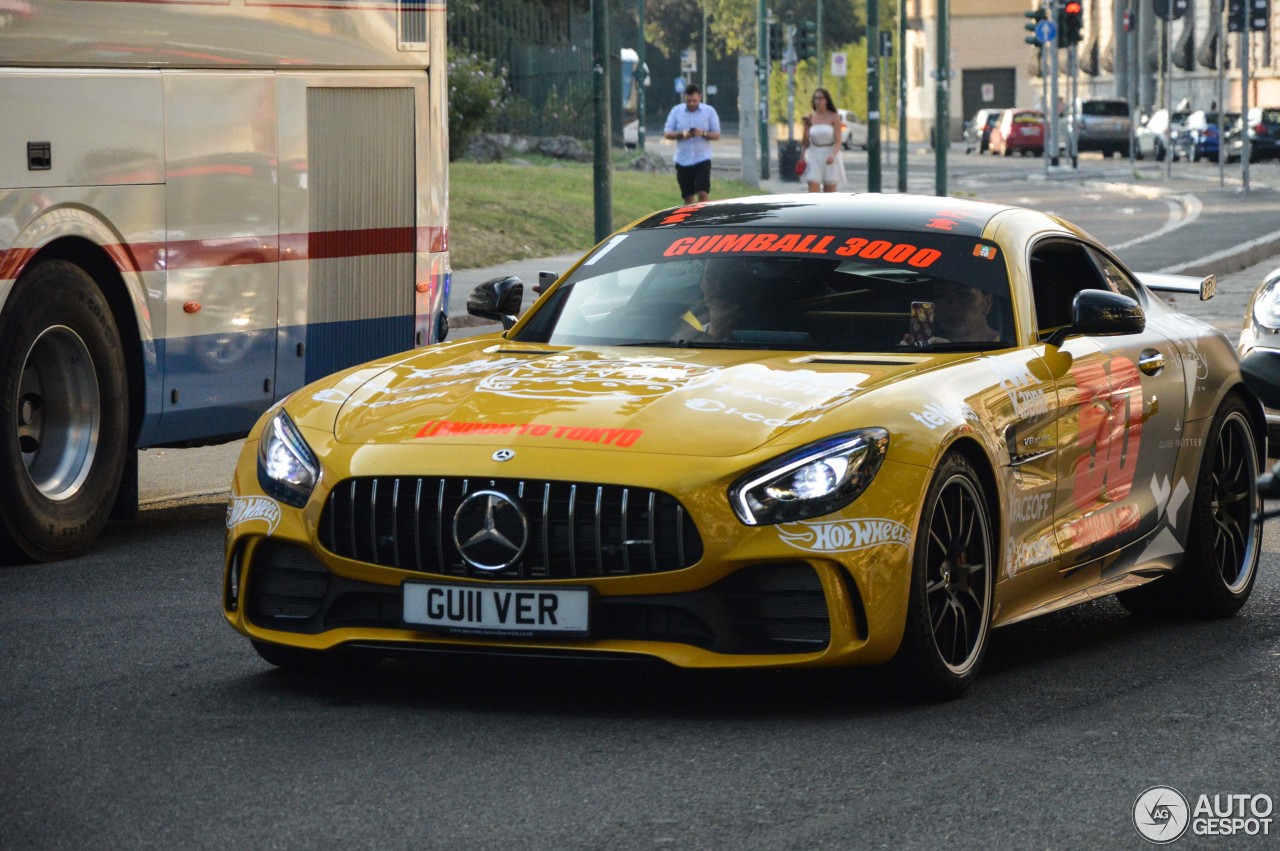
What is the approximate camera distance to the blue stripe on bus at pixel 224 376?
Answer: 9.63 m

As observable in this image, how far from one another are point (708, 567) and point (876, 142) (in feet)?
111

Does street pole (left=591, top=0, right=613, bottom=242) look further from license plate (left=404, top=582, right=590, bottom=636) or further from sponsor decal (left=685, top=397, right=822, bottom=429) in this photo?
license plate (left=404, top=582, right=590, bottom=636)

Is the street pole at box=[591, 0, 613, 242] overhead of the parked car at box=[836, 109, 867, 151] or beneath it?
beneath

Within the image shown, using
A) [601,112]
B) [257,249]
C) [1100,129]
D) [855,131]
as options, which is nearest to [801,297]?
[257,249]

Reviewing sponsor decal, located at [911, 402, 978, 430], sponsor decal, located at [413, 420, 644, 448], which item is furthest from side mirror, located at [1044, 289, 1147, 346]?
sponsor decal, located at [413, 420, 644, 448]

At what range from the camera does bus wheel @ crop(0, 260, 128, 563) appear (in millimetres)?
8820

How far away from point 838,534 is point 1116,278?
2599mm

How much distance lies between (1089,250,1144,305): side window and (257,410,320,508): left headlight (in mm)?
2928

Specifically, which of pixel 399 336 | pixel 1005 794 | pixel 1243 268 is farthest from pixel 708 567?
pixel 1243 268

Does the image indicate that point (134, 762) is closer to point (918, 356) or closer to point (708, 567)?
point (708, 567)

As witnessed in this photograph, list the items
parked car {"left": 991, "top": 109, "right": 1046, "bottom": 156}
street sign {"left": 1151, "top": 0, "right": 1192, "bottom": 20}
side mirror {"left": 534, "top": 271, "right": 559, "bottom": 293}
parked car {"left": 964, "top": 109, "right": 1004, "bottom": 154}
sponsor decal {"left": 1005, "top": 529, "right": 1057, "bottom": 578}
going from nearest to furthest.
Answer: sponsor decal {"left": 1005, "top": 529, "right": 1057, "bottom": 578} → side mirror {"left": 534, "top": 271, "right": 559, "bottom": 293} → street sign {"left": 1151, "top": 0, "right": 1192, "bottom": 20} → parked car {"left": 991, "top": 109, "right": 1046, "bottom": 156} → parked car {"left": 964, "top": 109, "right": 1004, "bottom": 154}

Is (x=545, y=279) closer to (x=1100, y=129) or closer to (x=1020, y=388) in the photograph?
(x=1020, y=388)

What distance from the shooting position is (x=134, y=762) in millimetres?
5340

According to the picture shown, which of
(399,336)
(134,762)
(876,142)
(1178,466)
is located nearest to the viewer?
(134,762)
